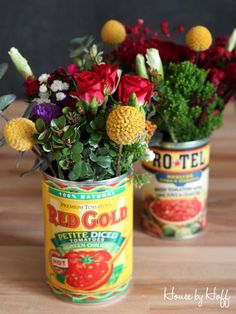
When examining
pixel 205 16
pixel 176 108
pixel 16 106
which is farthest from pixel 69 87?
pixel 205 16

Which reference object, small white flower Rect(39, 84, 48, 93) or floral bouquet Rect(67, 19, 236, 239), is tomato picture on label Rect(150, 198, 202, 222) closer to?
floral bouquet Rect(67, 19, 236, 239)

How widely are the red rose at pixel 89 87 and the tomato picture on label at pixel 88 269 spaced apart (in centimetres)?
22

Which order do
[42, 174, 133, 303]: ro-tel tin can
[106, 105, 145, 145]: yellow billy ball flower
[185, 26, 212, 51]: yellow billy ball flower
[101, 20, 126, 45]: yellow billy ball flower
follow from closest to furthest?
[106, 105, 145, 145]: yellow billy ball flower, [42, 174, 133, 303]: ro-tel tin can, [185, 26, 212, 51]: yellow billy ball flower, [101, 20, 126, 45]: yellow billy ball flower

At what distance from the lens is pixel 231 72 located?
104 centimetres

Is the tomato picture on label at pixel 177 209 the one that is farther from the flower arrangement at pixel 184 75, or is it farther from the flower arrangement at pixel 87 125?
the flower arrangement at pixel 87 125

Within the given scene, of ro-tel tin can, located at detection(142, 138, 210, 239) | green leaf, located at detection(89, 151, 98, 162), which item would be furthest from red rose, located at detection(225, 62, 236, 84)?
green leaf, located at detection(89, 151, 98, 162)

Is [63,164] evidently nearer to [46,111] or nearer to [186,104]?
[46,111]

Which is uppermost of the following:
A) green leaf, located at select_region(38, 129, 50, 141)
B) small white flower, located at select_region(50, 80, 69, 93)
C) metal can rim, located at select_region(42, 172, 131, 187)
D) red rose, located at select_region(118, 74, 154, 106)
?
red rose, located at select_region(118, 74, 154, 106)

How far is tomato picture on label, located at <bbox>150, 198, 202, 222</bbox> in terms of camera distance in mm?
1093

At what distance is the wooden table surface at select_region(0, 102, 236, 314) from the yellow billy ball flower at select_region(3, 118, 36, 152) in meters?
0.26

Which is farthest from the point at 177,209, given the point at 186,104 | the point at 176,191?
the point at 186,104

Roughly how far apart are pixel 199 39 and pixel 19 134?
1.15 ft

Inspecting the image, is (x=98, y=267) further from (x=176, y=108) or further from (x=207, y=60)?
(x=207, y=60)

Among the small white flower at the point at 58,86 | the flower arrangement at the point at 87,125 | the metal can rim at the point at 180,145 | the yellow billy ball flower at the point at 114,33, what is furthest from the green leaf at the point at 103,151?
the yellow billy ball flower at the point at 114,33
